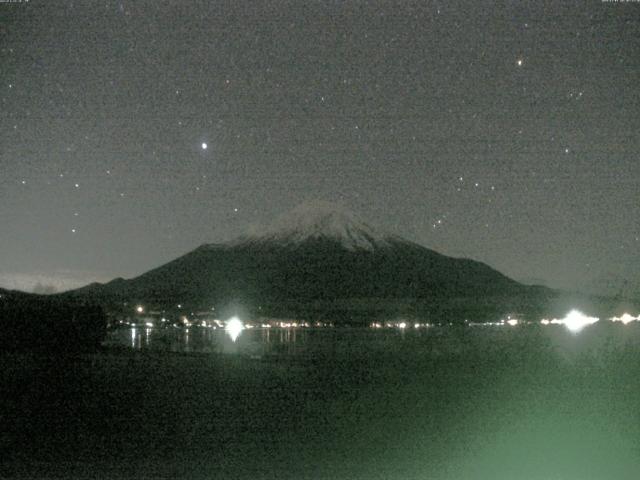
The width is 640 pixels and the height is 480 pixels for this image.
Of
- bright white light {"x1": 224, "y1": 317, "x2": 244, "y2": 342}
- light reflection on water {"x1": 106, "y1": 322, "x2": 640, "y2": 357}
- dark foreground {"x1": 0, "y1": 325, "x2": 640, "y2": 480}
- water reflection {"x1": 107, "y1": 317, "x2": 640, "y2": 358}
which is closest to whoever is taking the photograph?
dark foreground {"x1": 0, "y1": 325, "x2": 640, "y2": 480}

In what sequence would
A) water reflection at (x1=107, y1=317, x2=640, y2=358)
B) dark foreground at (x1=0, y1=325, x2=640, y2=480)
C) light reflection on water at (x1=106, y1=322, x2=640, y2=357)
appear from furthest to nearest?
1. water reflection at (x1=107, y1=317, x2=640, y2=358)
2. light reflection on water at (x1=106, y1=322, x2=640, y2=357)
3. dark foreground at (x1=0, y1=325, x2=640, y2=480)

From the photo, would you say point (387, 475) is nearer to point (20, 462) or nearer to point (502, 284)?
point (20, 462)

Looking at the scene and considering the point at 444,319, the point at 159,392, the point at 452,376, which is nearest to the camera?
the point at 159,392

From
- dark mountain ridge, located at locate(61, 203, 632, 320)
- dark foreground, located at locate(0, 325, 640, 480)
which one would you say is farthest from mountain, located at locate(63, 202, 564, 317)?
dark foreground, located at locate(0, 325, 640, 480)

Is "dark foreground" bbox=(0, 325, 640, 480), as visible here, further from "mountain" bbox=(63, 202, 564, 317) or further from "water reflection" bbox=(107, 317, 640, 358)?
"mountain" bbox=(63, 202, 564, 317)

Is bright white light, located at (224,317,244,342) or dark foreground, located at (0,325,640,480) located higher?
bright white light, located at (224,317,244,342)

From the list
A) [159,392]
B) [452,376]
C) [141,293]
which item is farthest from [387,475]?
[141,293]

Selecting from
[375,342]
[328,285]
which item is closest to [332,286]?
[328,285]

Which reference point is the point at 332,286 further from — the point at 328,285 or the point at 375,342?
the point at 375,342

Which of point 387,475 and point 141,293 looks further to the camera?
point 141,293
